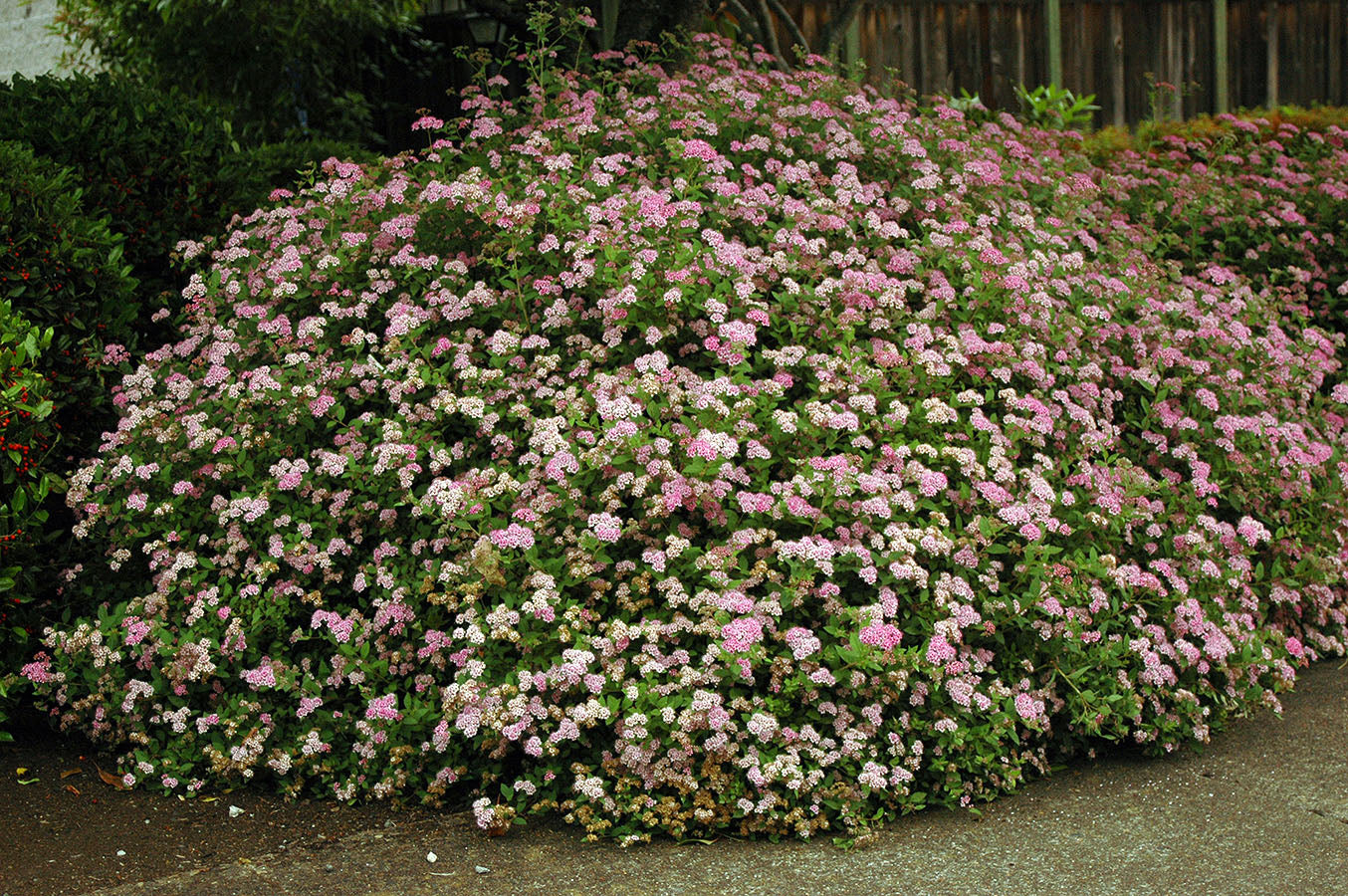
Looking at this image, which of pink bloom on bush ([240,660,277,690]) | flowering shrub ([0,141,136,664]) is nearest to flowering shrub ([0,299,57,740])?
flowering shrub ([0,141,136,664])

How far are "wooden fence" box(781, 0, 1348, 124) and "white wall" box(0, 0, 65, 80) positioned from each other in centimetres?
595

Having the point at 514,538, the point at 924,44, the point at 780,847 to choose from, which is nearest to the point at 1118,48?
the point at 924,44

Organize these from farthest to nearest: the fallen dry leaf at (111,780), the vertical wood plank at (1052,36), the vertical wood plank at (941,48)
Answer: the vertical wood plank at (1052,36) < the vertical wood plank at (941,48) < the fallen dry leaf at (111,780)

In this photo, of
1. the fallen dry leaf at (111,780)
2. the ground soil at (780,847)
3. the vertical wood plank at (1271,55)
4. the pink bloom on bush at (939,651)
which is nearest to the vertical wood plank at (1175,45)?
the vertical wood plank at (1271,55)

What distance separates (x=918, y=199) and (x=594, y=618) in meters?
2.58

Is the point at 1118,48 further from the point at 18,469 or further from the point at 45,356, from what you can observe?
the point at 18,469

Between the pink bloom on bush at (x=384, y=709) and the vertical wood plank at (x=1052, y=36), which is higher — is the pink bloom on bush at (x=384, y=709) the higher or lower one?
the lower one

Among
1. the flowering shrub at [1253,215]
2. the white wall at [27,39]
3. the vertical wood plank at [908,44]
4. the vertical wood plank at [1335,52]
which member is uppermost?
the white wall at [27,39]

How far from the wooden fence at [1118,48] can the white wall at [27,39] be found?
595 cm

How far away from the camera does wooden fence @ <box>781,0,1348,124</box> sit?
9211 millimetres

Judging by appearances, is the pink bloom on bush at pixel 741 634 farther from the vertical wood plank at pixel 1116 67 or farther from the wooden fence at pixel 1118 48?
the vertical wood plank at pixel 1116 67

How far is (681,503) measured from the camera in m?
3.84

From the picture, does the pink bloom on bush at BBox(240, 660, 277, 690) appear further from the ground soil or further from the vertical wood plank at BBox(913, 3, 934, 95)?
the vertical wood plank at BBox(913, 3, 934, 95)

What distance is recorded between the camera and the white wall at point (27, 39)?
10.5m
